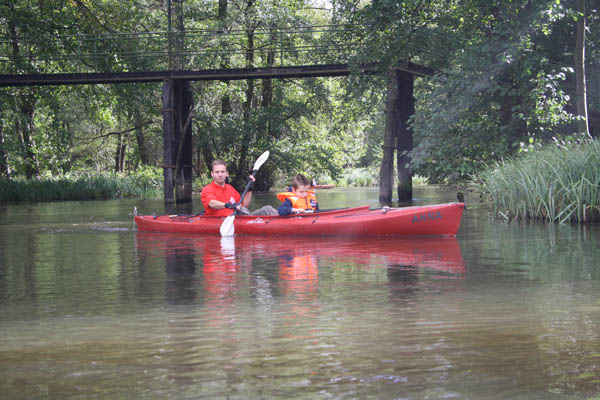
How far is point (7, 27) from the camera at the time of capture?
20672 mm

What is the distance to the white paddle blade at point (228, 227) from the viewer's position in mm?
9617

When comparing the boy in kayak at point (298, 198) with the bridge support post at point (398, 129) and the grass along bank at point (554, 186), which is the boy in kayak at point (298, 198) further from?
the bridge support post at point (398, 129)

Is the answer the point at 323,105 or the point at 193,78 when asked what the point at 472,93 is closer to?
the point at 193,78

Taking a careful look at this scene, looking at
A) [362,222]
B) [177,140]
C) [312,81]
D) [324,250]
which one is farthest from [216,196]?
[312,81]

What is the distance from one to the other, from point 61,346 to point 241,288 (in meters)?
2.03

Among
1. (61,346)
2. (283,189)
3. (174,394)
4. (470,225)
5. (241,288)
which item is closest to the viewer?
(174,394)

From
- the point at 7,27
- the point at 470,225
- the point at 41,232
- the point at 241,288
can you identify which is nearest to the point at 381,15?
the point at 470,225

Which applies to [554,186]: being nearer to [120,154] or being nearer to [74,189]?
[74,189]

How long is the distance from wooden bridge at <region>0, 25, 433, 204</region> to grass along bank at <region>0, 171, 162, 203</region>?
3.42 metres

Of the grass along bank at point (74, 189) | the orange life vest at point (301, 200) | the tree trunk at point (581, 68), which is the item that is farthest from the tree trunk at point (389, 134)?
the grass along bank at point (74, 189)

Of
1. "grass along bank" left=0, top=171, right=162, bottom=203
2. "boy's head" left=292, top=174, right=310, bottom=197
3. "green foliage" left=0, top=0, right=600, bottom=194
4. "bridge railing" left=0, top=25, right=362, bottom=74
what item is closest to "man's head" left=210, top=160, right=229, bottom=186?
"boy's head" left=292, top=174, right=310, bottom=197

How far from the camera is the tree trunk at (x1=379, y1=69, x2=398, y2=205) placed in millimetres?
16984

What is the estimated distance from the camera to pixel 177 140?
63.3ft

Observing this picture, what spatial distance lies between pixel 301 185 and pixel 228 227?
4.03ft
